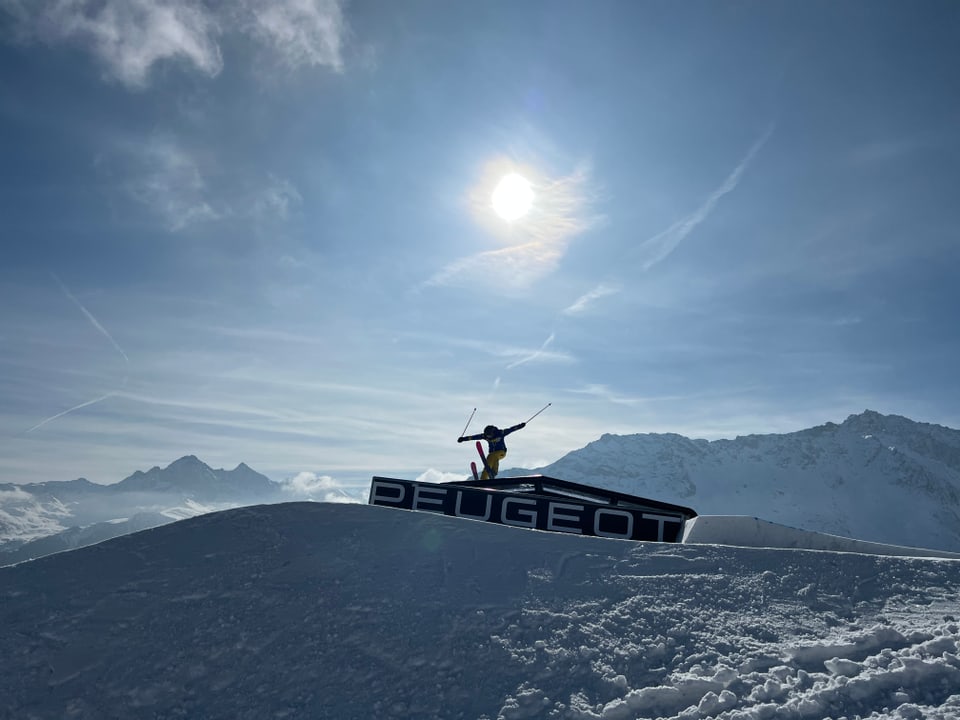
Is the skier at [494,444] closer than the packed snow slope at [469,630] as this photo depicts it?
No

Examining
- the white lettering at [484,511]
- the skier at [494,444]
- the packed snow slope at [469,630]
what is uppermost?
the skier at [494,444]

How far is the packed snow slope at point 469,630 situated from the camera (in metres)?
7.61

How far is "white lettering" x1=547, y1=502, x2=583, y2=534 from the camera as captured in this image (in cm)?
2138

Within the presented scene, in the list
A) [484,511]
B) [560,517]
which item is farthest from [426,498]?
[560,517]

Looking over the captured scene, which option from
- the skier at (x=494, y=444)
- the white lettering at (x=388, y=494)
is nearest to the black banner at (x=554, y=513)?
the white lettering at (x=388, y=494)

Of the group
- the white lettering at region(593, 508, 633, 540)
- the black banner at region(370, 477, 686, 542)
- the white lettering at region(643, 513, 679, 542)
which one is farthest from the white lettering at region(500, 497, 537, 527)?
the white lettering at region(643, 513, 679, 542)

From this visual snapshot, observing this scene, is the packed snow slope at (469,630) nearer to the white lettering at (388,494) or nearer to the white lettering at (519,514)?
the white lettering at (519,514)

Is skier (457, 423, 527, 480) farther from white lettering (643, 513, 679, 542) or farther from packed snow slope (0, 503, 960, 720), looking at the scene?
packed snow slope (0, 503, 960, 720)

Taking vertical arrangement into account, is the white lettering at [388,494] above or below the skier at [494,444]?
below

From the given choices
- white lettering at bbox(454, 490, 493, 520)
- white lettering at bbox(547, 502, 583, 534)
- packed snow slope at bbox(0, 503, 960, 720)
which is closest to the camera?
packed snow slope at bbox(0, 503, 960, 720)

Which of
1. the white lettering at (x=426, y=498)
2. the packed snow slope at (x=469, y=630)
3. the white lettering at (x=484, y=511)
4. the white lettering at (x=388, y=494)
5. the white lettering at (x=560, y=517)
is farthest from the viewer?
the white lettering at (x=388, y=494)

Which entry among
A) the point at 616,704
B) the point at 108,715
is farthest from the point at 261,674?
the point at 616,704

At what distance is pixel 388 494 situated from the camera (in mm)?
23109

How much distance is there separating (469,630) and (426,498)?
44.4 feet
